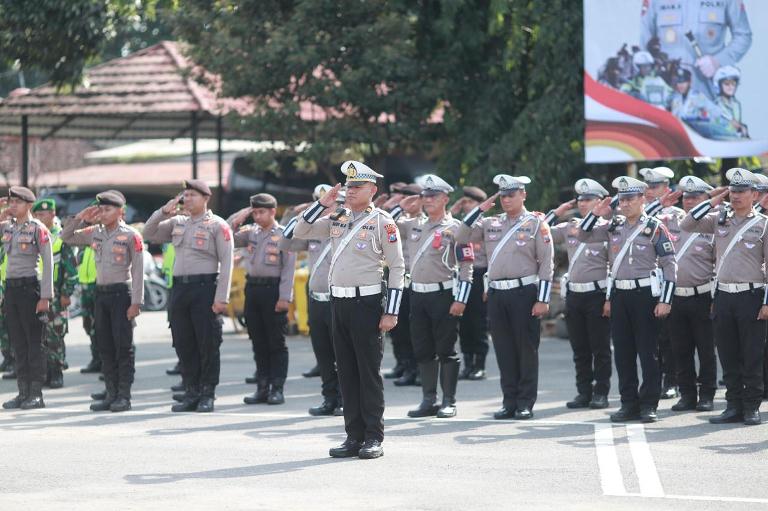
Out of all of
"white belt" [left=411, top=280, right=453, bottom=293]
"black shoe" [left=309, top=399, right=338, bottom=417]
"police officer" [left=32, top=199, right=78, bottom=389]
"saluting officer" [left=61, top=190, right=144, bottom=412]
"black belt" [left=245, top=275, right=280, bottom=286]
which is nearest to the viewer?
"black shoe" [left=309, top=399, right=338, bottom=417]

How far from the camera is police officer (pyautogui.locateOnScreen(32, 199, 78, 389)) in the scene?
595 inches

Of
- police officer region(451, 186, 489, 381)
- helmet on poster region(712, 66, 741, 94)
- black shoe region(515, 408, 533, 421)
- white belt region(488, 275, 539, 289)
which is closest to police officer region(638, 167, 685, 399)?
white belt region(488, 275, 539, 289)

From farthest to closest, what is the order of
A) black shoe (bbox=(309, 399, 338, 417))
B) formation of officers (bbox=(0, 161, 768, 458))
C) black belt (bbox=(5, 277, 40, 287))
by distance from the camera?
black belt (bbox=(5, 277, 40, 287)), black shoe (bbox=(309, 399, 338, 417)), formation of officers (bbox=(0, 161, 768, 458))

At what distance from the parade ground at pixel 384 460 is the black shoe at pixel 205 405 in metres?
0.11

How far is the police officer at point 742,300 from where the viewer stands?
11688mm

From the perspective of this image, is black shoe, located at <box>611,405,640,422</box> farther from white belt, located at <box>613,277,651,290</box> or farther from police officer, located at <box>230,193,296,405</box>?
police officer, located at <box>230,193,296,405</box>

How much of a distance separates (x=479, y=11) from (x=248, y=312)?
8.61 meters

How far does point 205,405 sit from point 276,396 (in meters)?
0.86

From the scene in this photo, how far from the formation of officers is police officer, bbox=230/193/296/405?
0.6 inches

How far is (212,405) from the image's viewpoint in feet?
42.4

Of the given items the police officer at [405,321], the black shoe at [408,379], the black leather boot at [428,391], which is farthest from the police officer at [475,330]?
the black leather boot at [428,391]

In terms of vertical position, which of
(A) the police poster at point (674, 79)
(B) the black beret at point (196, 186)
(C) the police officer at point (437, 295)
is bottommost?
(C) the police officer at point (437, 295)

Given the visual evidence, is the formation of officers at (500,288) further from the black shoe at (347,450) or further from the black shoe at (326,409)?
the black shoe at (347,450)

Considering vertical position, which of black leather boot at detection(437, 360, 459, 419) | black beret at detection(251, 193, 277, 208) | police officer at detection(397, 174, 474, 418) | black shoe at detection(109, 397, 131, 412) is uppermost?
black beret at detection(251, 193, 277, 208)
